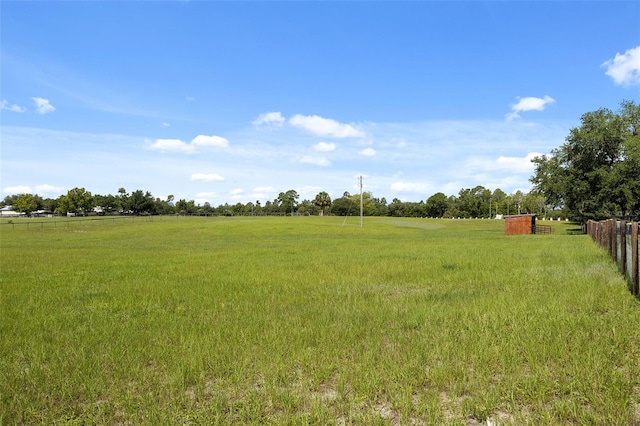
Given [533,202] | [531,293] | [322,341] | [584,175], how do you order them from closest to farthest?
[322,341] < [531,293] < [584,175] < [533,202]

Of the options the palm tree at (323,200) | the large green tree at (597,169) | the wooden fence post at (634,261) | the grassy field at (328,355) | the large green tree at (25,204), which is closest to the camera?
the grassy field at (328,355)

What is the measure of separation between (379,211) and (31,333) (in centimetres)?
17196

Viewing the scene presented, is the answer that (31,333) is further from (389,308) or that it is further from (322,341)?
(389,308)

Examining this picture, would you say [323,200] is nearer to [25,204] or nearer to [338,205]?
[338,205]

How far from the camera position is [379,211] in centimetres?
17600

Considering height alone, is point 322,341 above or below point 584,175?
below

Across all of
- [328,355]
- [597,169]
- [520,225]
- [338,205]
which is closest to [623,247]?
[328,355]

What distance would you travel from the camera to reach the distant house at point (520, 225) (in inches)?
1961

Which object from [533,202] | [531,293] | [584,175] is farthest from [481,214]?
[531,293]

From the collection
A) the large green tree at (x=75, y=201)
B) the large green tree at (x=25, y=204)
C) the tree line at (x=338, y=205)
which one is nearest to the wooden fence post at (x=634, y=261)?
the tree line at (x=338, y=205)

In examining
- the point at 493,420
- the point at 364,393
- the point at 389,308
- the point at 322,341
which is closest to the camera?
the point at 493,420

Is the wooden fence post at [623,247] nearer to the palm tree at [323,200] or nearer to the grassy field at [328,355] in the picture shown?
the grassy field at [328,355]

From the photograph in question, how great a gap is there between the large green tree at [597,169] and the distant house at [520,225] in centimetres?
713

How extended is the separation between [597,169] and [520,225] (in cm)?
1287
